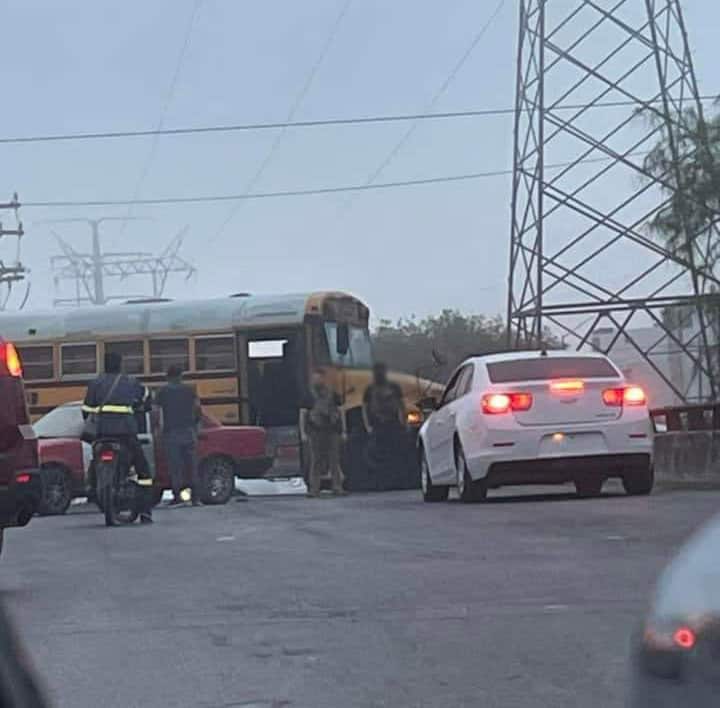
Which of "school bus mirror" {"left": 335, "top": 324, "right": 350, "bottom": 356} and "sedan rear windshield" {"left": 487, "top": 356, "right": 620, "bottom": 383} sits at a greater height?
"school bus mirror" {"left": 335, "top": 324, "right": 350, "bottom": 356}

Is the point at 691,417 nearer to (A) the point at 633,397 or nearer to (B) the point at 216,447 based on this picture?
(A) the point at 633,397

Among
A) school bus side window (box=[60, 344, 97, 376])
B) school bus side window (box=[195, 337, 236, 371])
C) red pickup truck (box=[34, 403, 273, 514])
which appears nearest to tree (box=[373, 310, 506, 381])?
red pickup truck (box=[34, 403, 273, 514])

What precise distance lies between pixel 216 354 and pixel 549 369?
31.0 ft

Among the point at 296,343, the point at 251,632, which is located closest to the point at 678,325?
the point at 296,343

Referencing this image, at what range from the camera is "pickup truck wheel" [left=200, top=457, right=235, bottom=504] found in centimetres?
2233

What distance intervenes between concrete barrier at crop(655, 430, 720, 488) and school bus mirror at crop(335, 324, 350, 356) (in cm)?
887

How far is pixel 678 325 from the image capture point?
98.8 feet

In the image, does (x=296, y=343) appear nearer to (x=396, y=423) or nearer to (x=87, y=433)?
(x=87, y=433)

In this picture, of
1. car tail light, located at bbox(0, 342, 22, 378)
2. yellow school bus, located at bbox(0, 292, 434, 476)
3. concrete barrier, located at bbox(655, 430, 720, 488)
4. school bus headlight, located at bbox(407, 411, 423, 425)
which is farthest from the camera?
yellow school bus, located at bbox(0, 292, 434, 476)

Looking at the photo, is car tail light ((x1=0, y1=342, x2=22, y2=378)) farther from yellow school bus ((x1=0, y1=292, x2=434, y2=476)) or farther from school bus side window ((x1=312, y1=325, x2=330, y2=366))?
yellow school bus ((x1=0, y1=292, x2=434, y2=476))

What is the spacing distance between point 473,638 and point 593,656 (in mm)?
673

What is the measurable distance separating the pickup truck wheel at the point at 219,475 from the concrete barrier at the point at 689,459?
549cm

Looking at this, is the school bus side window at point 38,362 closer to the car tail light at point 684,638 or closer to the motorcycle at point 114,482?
the motorcycle at point 114,482

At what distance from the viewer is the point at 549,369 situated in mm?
15695
